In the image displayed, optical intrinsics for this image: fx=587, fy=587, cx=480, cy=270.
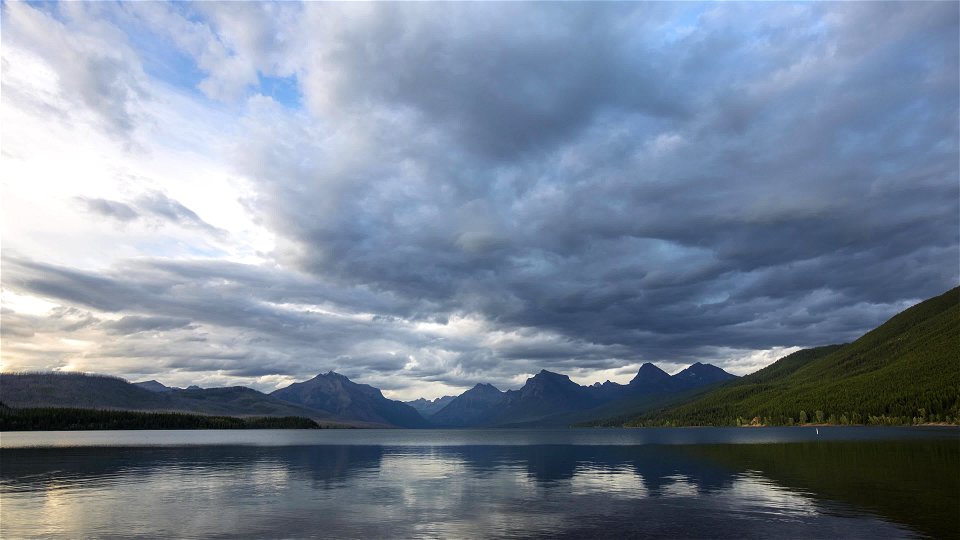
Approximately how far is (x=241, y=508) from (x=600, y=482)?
169ft

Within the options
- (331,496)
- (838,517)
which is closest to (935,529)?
(838,517)

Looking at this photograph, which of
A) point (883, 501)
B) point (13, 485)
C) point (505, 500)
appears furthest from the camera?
point (13, 485)

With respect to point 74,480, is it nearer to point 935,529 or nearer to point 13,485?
point 13,485

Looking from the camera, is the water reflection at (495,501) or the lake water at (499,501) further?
the water reflection at (495,501)

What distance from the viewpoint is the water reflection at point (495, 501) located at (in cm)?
5266

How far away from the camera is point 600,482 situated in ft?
294

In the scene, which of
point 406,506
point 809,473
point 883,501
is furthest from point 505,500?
point 809,473

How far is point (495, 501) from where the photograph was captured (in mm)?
70812

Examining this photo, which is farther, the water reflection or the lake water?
the water reflection

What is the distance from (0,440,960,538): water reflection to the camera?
173 feet

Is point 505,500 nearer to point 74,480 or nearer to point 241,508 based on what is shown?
point 241,508

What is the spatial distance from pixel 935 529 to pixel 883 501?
54.5 feet

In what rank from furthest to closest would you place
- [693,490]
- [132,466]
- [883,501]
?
1. [132,466]
2. [693,490]
3. [883,501]

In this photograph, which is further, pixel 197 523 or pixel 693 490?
pixel 693 490
